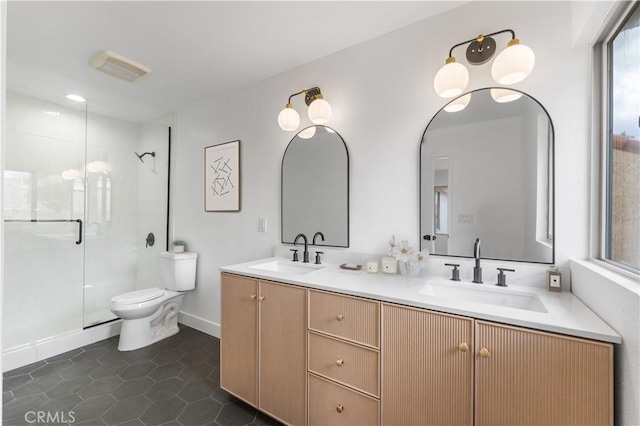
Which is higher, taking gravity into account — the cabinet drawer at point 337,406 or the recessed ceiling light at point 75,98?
the recessed ceiling light at point 75,98

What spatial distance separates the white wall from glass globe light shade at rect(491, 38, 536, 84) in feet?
0.53

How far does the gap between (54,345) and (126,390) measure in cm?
106

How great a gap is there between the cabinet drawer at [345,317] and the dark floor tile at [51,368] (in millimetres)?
2178

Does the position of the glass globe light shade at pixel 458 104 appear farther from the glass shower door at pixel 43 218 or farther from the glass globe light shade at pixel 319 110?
the glass shower door at pixel 43 218

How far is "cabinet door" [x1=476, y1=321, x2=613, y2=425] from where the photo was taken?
0.91m

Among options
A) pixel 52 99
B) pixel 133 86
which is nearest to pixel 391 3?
pixel 133 86

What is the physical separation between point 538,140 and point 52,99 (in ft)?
13.0

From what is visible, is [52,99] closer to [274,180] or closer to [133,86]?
[133,86]

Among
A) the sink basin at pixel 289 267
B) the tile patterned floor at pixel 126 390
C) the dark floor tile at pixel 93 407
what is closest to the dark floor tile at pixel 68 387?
the tile patterned floor at pixel 126 390

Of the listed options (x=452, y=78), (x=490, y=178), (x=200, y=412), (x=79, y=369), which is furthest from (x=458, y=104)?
(x=79, y=369)

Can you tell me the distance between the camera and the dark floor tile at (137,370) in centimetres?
210

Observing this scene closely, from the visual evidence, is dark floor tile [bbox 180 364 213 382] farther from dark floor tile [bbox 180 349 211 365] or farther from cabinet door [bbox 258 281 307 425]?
cabinet door [bbox 258 281 307 425]

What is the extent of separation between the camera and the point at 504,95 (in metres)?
1.50

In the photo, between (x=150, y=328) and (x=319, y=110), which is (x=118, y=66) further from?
(x=150, y=328)
